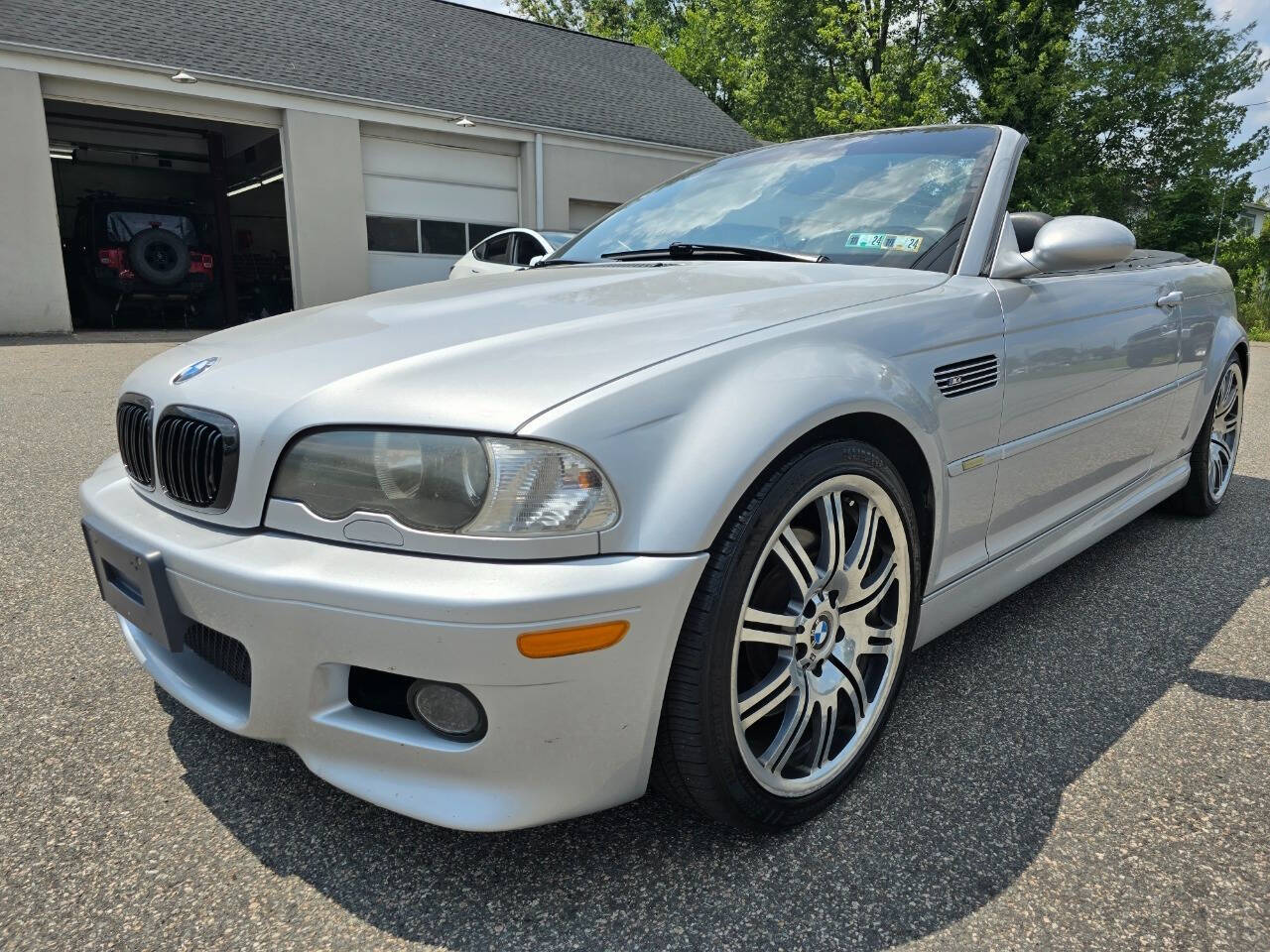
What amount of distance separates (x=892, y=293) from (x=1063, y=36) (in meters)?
21.2

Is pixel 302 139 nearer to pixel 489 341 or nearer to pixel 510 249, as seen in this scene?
pixel 510 249

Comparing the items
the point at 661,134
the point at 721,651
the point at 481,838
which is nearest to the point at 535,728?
the point at 721,651

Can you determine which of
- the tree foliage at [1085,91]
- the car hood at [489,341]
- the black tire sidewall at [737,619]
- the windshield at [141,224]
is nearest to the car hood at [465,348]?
the car hood at [489,341]

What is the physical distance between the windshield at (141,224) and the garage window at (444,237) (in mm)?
3754

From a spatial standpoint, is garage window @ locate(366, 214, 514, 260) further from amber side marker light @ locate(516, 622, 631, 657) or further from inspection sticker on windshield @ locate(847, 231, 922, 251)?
amber side marker light @ locate(516, 622, 631, 657)

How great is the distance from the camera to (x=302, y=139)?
13.1 m

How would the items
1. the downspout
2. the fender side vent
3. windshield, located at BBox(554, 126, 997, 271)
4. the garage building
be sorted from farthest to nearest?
the downspout
the garage building
windshield, located at BBox(554, 126, 997, 271)
the fender side vent

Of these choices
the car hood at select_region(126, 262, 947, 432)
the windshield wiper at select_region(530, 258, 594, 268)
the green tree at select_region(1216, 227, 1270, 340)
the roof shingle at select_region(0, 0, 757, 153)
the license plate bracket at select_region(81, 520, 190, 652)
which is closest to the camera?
the car hood at select_region(126, 262, 947, 432)

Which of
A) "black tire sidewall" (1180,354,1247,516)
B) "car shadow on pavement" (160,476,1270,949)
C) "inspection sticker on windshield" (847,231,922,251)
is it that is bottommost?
"car shadow on pavement" (160,476,1270,949)

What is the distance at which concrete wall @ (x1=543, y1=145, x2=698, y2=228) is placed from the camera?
15430 millimetres

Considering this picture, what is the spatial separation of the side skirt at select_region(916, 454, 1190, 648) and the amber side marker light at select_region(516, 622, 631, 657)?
0.94 m

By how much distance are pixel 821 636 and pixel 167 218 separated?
15468 millimetres

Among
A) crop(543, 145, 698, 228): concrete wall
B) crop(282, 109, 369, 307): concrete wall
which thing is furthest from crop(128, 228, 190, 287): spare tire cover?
crop(543, 145, 698, 228): concrete wall

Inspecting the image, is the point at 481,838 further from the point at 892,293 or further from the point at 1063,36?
the point at 1063,36
